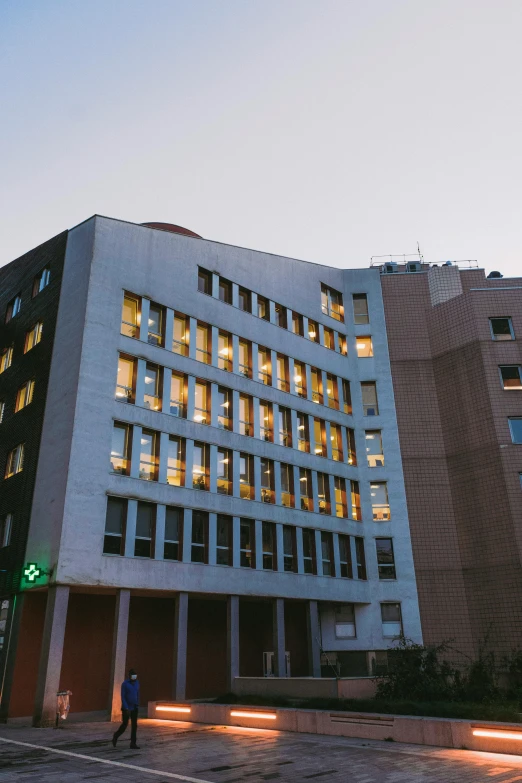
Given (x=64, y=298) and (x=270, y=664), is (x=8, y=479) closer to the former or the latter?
(x=64, y=298)

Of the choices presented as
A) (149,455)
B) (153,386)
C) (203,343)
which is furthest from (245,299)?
(149,455)

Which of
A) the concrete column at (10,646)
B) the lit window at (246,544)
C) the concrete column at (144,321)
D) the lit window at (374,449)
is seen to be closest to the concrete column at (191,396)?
the concrete column at (144,321)

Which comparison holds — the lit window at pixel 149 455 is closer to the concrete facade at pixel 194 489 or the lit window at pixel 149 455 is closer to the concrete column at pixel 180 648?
the concrete facade at pixel 194 489

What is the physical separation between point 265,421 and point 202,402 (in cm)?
405

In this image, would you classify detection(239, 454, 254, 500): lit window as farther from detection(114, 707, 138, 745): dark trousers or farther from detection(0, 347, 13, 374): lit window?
detection(114, 707, 138, 745): dark trousers

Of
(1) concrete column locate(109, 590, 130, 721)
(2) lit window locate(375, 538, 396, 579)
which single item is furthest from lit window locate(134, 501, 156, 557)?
(2) lit window locate(375, 538, 396, 579)

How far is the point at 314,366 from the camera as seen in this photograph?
35219 millimetres

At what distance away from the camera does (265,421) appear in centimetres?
3192

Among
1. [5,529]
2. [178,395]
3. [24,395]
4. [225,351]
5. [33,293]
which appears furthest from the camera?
[33,293]

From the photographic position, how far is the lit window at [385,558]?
3275 centimetres

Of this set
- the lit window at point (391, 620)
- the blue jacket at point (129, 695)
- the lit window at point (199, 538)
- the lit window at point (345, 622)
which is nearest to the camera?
the blue jacket at point (129, 695)

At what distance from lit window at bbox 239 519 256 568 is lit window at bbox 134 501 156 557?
15.7 ft

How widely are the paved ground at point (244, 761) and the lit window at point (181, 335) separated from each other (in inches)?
671

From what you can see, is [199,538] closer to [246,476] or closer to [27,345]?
[246,476]
